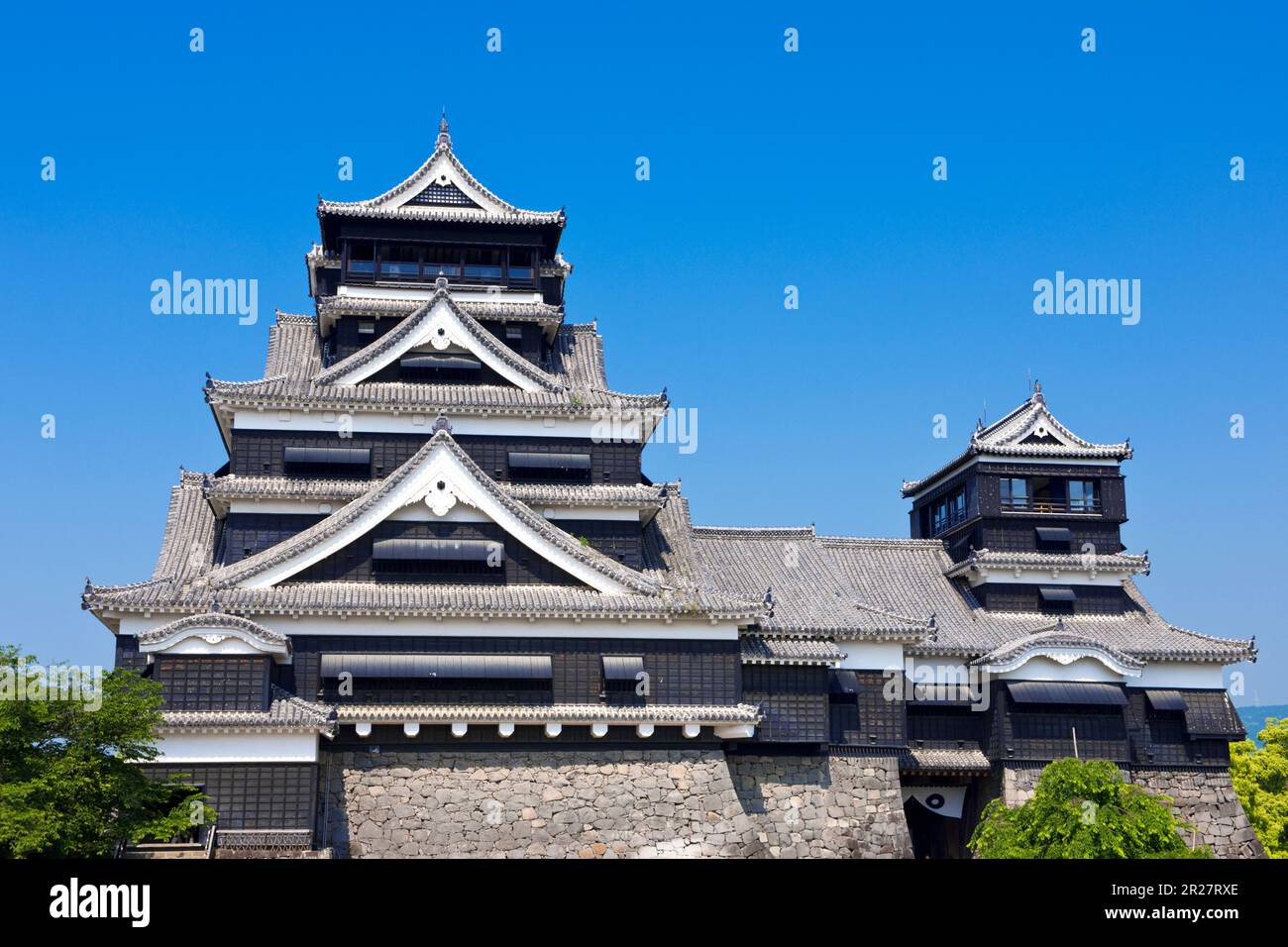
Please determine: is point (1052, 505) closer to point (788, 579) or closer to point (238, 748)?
point (788, 579)

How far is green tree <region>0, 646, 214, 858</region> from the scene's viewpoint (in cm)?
2028

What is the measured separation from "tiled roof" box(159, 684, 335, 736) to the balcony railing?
22.6m

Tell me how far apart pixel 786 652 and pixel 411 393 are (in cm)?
1188

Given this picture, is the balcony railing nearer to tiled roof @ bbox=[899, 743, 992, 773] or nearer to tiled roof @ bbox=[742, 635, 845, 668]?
tiled roof @ bbox=[899, 743, 992, 773]

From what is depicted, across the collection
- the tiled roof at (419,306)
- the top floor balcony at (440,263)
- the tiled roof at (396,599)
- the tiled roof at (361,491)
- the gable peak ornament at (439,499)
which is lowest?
the tiled roof at (396,599)

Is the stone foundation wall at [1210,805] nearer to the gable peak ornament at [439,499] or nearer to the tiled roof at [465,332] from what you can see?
the tiled roof at [465,332]

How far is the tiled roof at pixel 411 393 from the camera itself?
32719 mm

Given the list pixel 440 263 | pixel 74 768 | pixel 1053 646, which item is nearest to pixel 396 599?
pixel 74 768

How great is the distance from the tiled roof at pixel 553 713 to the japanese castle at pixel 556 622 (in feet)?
0.30

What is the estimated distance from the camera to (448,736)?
94.2ft

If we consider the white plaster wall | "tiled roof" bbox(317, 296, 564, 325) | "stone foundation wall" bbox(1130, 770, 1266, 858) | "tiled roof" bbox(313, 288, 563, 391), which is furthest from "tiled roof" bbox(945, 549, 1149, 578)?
the white plaster wall

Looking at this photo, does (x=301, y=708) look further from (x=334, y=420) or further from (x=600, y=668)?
(x=334, y=420)

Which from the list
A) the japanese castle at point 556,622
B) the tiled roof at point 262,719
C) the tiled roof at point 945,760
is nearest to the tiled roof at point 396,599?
the japanese castle at point 556,622
